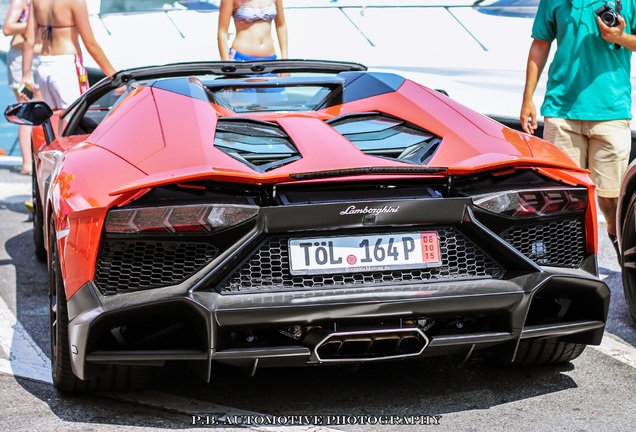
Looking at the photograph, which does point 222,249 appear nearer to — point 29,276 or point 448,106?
point 448,106

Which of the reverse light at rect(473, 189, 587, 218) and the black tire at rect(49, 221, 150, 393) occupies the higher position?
the reverse light at rect(473, 189, 587, 218)

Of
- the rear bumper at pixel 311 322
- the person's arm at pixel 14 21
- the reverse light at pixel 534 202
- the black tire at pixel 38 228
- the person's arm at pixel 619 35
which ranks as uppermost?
the person's arm at pixel 619 35

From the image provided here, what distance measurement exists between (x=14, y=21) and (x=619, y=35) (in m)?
6.23

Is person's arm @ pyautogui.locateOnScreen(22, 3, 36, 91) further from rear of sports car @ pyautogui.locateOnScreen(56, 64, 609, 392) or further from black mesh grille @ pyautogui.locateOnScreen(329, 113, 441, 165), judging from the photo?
rear of sports car @ pyautogui.locateOnScreen(56, 64, 609, 392)

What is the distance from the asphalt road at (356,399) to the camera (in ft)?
12.5

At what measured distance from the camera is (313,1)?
9.66 meters

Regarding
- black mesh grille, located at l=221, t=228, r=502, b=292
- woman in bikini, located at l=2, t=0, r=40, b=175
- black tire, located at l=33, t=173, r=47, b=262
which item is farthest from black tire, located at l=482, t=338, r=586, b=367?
woman in bikini, located at l=2, t=0, r=40, b=175

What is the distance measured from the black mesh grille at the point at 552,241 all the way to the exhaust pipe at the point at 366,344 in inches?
19.1

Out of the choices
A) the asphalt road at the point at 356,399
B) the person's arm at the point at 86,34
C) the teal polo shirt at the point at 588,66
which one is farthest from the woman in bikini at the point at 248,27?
the asphalt road at the point at 356,399

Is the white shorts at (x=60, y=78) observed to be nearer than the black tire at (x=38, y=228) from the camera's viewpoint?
No

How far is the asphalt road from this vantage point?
3797 mm

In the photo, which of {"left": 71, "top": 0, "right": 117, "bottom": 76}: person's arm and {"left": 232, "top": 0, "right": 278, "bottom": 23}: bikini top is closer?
{"left": 71, "top": 0, "right": 117, "bottom": 76}: person's arm

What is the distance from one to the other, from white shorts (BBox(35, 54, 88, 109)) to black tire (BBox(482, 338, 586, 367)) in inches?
184

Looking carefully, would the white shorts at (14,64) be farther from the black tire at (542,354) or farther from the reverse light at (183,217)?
the reverse light at (183,217)
